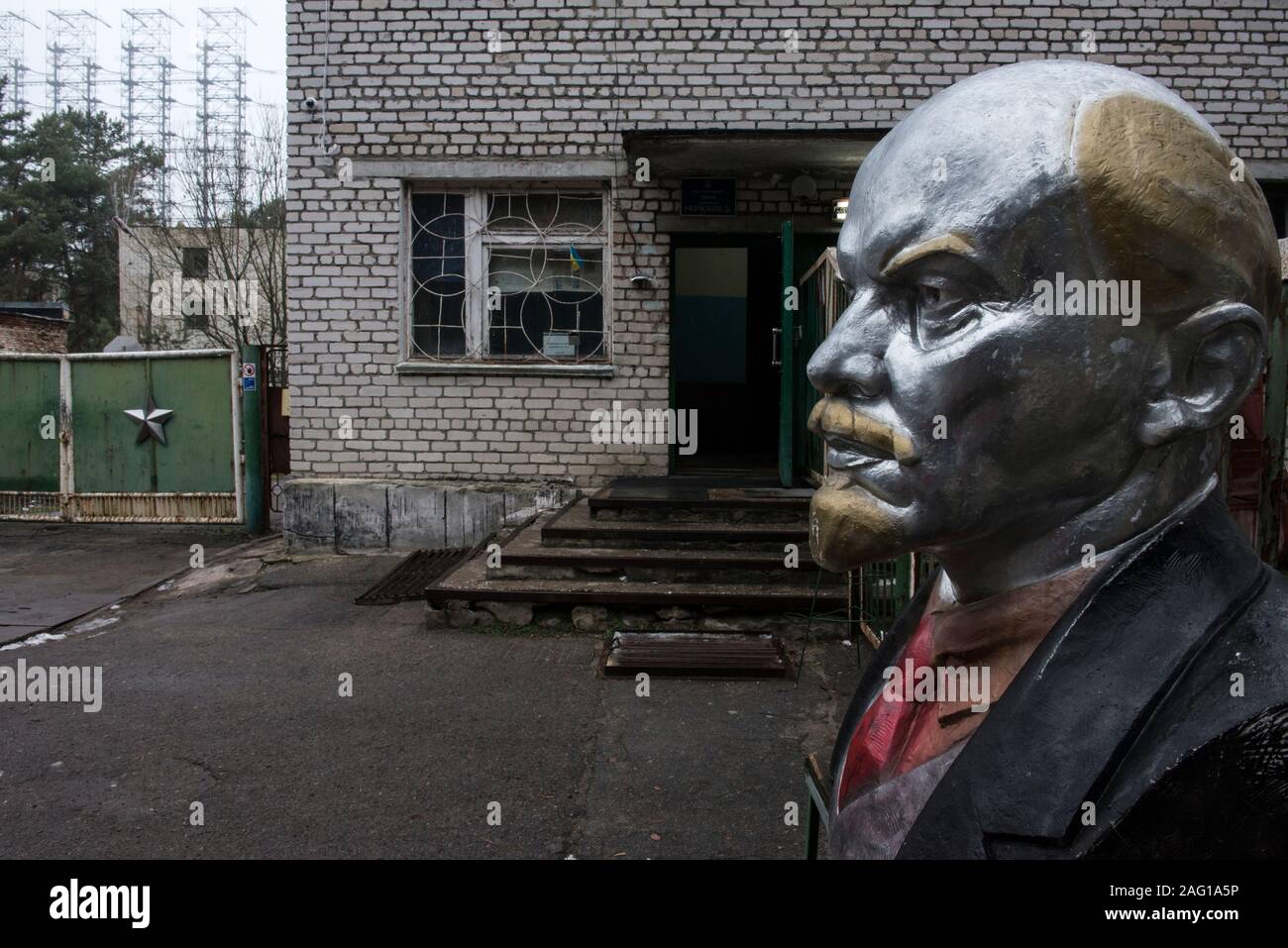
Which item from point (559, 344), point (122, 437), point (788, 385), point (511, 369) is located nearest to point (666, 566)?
point (788, 385)

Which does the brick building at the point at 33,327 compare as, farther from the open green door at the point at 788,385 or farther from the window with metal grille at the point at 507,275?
the open green door at the point at 788,385

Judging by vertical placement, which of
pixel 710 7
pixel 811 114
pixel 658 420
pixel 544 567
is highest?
pixel 710 7

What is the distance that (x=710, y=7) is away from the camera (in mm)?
7285

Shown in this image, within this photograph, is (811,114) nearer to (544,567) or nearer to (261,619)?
(544,567)

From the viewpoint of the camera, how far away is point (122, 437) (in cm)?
941

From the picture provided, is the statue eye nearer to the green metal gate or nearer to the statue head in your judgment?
the statue head

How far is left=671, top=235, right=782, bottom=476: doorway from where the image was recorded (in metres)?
10.2

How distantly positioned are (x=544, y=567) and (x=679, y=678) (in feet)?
4.95

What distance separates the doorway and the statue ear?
30.0 ft

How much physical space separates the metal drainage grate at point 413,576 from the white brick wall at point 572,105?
2.27 ft

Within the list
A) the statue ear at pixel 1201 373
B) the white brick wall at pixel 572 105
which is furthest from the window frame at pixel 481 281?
the statue ear at pixel 1201 373

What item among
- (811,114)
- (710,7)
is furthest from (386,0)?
(811,114)

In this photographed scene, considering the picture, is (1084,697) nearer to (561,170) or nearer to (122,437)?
(561,170)
